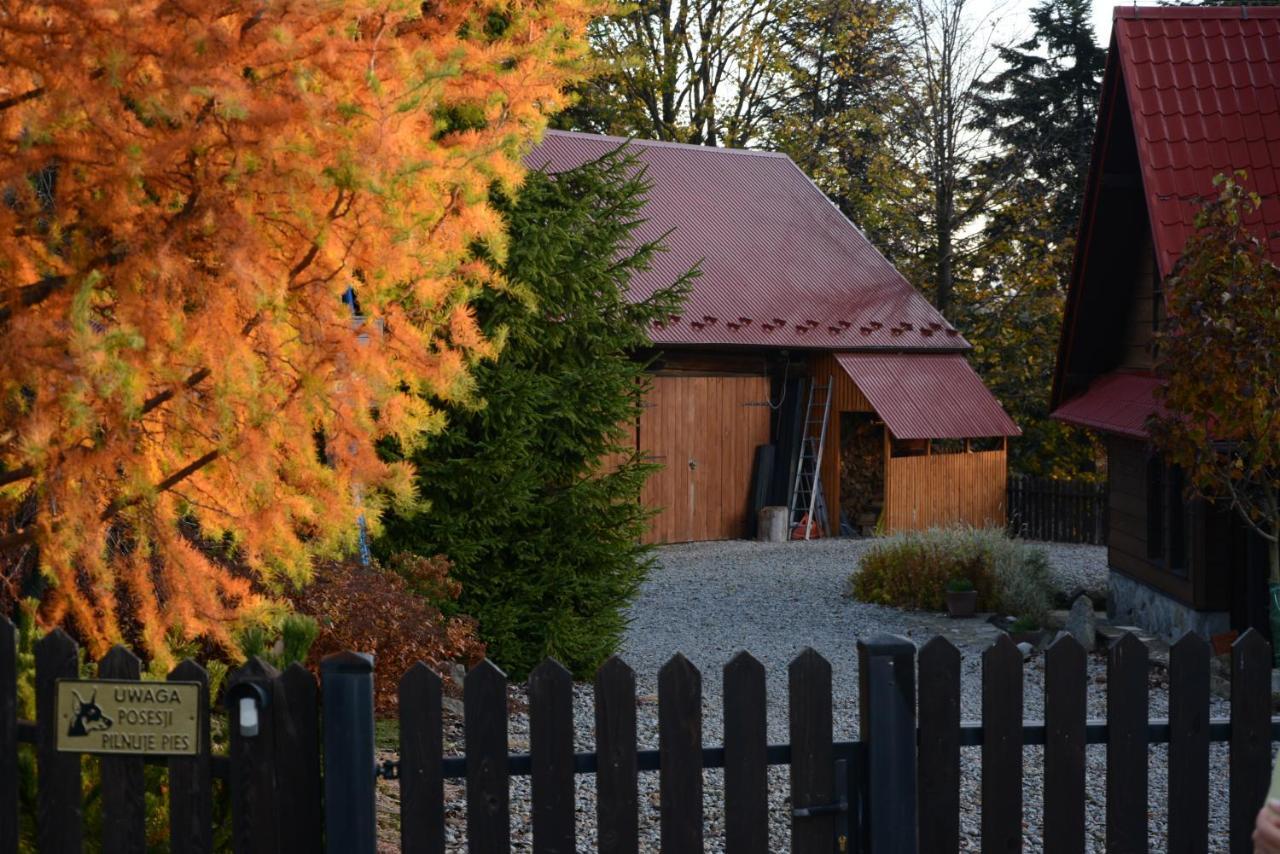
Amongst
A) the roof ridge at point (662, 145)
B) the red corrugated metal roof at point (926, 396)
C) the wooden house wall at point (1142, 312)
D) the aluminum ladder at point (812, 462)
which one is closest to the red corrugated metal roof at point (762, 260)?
the roof ridge at point (662, 145)

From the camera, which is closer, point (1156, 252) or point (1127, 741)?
point (1127, 741)

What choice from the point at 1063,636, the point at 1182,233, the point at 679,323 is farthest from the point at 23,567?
the point at 679,323

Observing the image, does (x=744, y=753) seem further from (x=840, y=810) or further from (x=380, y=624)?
(x=380, y=624)

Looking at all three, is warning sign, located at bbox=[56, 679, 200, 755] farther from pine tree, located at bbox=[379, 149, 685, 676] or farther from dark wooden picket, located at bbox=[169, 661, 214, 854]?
pine tree, located at bbox=[379, 149, 685, 676]

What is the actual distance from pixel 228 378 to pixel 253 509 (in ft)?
2.03

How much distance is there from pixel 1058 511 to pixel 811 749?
19.5 meters

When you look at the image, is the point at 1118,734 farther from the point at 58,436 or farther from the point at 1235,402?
the point at 1235,402

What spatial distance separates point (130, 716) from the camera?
12.3ft

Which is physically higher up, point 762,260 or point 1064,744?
point 762,260

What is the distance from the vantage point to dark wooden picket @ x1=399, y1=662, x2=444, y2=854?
372cm

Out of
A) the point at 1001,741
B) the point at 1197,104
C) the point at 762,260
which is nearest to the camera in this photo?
the point at 1001,741

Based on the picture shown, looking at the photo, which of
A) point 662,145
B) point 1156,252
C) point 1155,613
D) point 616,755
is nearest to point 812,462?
point 662,145

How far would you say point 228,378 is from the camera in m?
4.01

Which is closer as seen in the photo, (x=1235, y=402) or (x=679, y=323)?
(x=1235, y=402)
